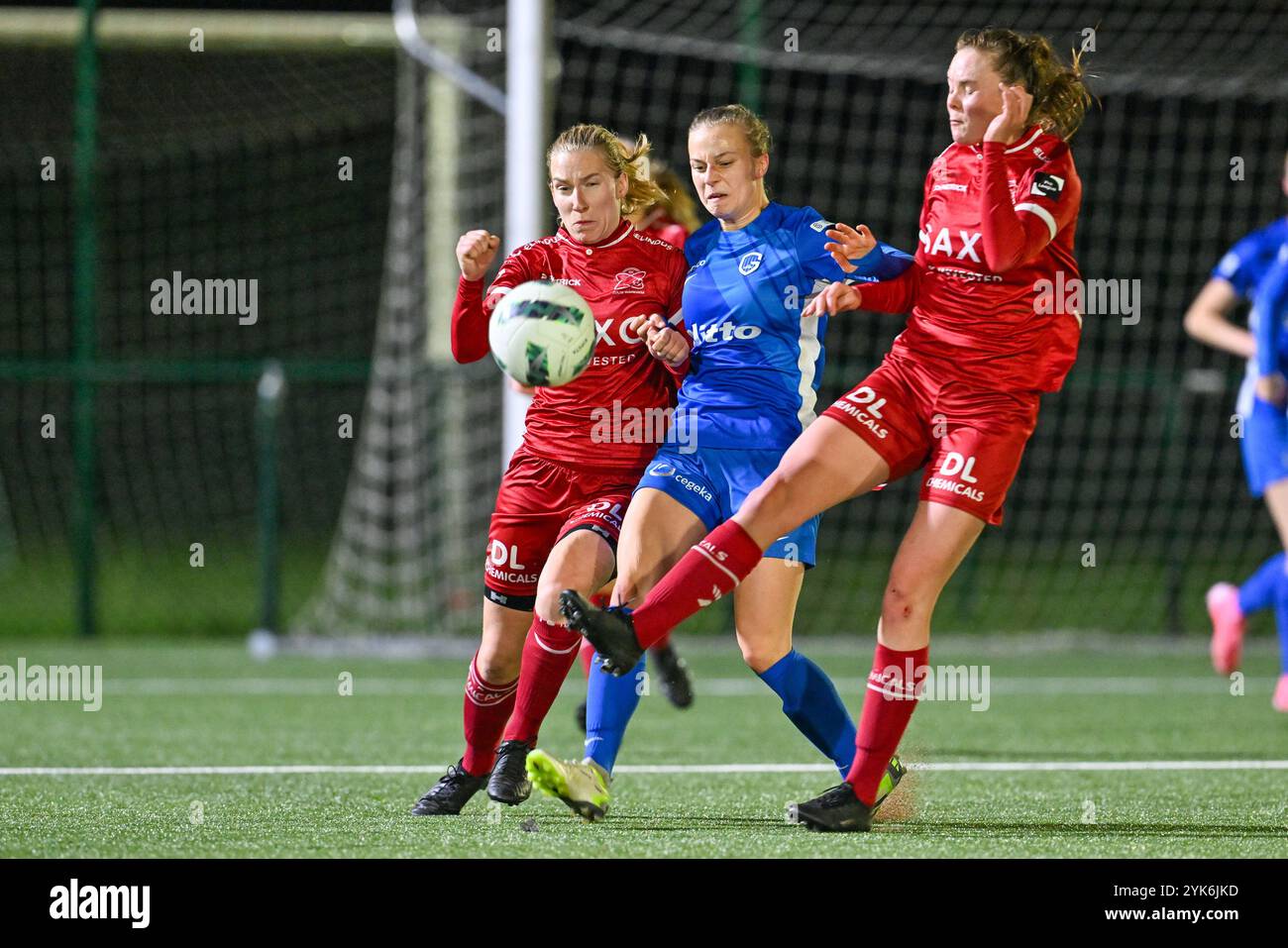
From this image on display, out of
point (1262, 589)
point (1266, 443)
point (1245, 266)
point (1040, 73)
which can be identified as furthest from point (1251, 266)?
point (1040, 73)

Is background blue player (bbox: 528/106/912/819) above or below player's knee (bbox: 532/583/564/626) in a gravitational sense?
above

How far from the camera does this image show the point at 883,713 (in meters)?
4.51

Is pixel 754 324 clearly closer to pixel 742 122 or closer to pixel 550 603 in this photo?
pixel 742 122

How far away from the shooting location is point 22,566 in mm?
16219

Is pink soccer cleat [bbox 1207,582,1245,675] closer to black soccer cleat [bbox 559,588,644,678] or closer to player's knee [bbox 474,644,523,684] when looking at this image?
player's knee [bbox 474,644,523,684]

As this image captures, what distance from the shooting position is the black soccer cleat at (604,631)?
414 centimetres

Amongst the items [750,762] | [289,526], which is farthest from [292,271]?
[750,762]

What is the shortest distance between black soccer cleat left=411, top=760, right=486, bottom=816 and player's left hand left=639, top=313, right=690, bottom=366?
1263 millimetres

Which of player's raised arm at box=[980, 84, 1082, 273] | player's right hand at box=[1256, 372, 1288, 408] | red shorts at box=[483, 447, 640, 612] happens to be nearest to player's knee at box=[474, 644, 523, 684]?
red shorts at box=[483, 447, 640, 612]

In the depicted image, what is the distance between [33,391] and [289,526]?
3905 millimetres

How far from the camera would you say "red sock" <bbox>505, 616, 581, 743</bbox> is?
4.76m

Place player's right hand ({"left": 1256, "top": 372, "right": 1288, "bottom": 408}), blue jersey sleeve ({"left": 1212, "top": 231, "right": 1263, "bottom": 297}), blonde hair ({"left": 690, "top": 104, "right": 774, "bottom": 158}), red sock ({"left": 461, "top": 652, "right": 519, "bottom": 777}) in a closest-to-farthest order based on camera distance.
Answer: blonde hair ({"left": 690, "top": 104, "right": 774, "bottom": 158}) → red sock ({"left": 461, "top": 652, "right": 519, "bottom": 777}) → player's right hand ({"left": 1256, "top": 372, "right": 1288, "bottom": 408}) → blue jersey sleeve ({"left": 1212, "top": 231, "right": 1263, "bottom": 297})

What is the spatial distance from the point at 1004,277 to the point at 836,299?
44 centimetres
